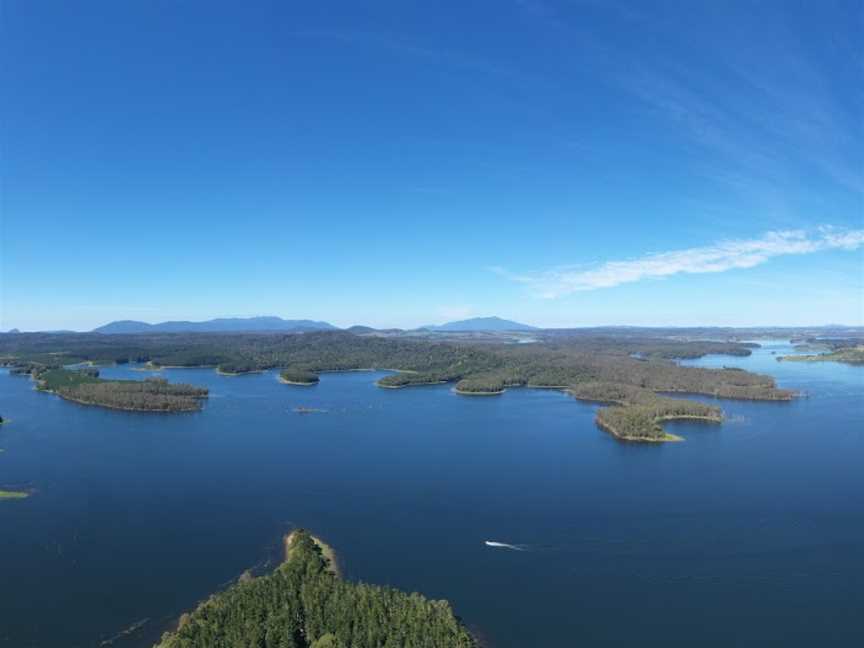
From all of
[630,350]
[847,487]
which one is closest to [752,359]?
[630,350]

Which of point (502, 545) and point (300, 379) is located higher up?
point (300, 379)

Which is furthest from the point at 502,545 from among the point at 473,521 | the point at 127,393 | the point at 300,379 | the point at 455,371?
the point at 455,371

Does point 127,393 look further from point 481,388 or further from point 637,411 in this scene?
point 637,411

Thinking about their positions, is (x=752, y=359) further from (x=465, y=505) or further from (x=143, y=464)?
(x=143, y=464)

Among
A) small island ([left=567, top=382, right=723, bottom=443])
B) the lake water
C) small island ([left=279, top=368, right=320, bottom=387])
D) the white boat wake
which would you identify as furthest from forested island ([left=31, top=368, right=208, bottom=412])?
the white boat wake

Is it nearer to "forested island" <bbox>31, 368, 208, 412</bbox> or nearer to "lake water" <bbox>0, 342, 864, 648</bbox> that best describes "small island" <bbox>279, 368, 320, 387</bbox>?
"forested island" <bbox>31, 368, 208, 412</bbox>

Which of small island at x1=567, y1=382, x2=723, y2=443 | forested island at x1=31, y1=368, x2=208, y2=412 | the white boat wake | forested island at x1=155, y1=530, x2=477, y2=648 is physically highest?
forested island at x1=31, y1=368, x2=208, y2=412
